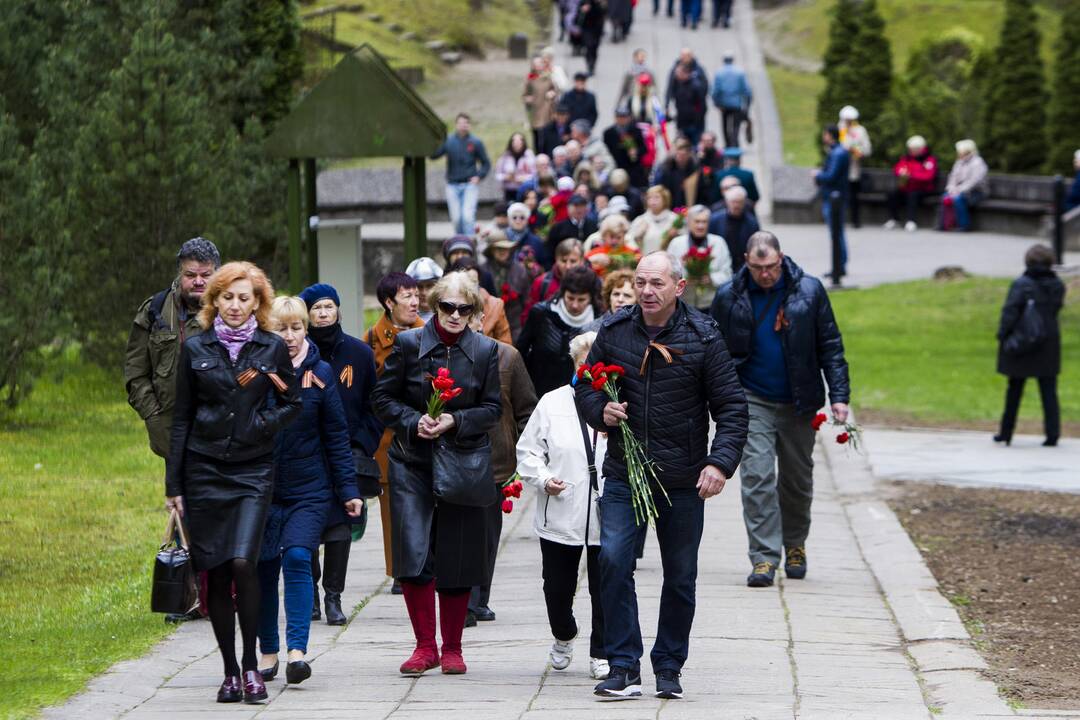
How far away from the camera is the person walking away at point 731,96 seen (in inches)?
1260

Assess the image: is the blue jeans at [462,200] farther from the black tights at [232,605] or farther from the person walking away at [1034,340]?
the black tights at [232,605]

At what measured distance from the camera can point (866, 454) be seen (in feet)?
51.9

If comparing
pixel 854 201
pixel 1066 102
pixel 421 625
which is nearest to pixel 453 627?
pixel 421 625

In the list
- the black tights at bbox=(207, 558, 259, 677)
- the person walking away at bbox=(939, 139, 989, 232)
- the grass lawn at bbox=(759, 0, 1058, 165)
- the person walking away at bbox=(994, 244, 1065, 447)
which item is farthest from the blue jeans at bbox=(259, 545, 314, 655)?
the grass lawn at bbox=(759, 0, 1058, 165)

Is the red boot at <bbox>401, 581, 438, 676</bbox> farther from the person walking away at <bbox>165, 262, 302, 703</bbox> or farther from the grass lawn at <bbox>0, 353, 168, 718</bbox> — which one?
the grass lawn at <bbox>0, 353, 168, 718</bbox>

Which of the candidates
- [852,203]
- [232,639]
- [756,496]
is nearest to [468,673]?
[232,639]

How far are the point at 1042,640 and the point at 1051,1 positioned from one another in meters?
41.6

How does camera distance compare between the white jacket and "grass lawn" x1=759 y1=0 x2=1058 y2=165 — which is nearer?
the white jacket

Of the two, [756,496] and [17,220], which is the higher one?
[17,220]

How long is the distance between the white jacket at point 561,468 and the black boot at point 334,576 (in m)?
1.33

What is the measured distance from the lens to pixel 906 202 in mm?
31719

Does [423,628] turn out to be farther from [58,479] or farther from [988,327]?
[988,327]

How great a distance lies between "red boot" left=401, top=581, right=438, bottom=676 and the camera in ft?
26.5

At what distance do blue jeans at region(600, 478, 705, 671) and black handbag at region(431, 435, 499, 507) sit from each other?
60 cm
